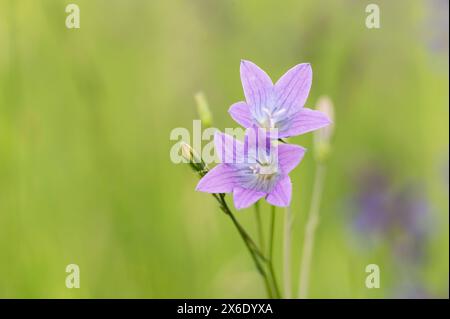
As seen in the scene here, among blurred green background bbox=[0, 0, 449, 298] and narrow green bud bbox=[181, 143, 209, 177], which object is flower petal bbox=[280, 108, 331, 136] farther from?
blurred green background bbox=[0, 0, 449, 298]

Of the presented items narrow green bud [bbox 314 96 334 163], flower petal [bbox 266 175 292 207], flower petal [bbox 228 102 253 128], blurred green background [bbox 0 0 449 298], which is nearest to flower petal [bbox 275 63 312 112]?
flower petal [bbox 228 102 253 128]

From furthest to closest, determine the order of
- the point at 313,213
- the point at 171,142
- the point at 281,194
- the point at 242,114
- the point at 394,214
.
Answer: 1. the point at 171,142
2. the point at 394,214
3. the point at 313,213
4. the point at 242,114
5. the point at 281,194

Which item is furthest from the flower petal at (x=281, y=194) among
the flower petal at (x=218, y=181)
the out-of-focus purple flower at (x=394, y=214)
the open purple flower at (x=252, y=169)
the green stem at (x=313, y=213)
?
the out-of-focus purple flower at (x=394, y=214)

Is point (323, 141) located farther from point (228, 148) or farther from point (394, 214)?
point (394, 214)

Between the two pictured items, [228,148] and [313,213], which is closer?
[228,148]

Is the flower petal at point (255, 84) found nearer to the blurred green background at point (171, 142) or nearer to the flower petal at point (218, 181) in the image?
the flower petal at point (218, 181)

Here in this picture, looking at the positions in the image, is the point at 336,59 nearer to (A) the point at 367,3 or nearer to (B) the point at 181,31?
(A) the point at 367,3

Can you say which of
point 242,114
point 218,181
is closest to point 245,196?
point 218,181

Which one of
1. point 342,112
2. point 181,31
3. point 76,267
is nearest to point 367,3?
point 342,112
